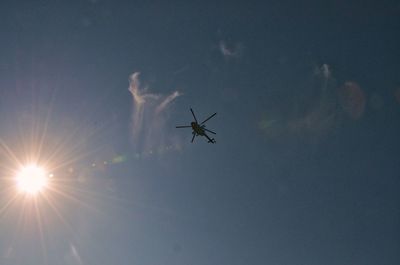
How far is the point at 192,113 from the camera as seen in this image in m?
89.6

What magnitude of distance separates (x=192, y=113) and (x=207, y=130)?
528cm

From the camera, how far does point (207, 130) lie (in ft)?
299
